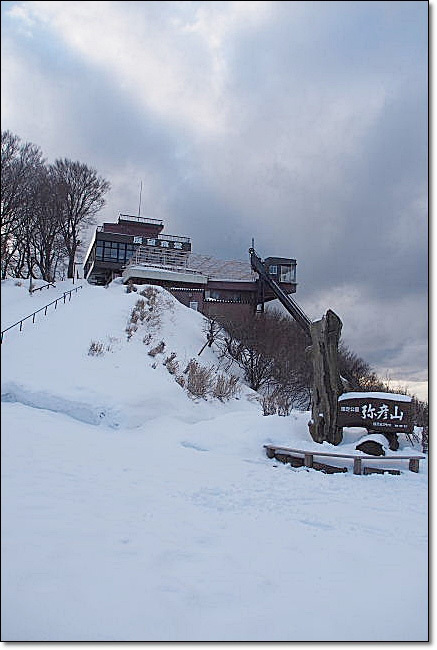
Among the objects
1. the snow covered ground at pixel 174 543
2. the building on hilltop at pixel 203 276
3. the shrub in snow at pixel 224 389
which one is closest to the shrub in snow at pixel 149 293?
the building on hilltop at pixel 203 276

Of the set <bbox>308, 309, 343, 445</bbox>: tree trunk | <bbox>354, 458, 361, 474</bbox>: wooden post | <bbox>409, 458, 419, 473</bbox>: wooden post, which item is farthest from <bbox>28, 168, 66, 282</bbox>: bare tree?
<bbox>409, 458, 419, 473</bbox>: wooden post

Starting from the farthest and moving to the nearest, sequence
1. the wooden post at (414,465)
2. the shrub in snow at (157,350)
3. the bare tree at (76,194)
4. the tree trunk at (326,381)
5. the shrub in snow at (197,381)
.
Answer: the shrub in snow at (157,350) < the shrub in snow at (197,381) < the tree trunk at (326,381) < the wooden post at (414,465) < the bare tree at (76,194)

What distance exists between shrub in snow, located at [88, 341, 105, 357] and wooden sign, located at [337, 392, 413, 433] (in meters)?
3.88

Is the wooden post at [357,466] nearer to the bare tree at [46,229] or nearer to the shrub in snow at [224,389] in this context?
the bare tree at [46,229]

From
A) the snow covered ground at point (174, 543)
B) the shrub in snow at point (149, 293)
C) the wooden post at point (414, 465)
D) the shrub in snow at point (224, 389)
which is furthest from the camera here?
the shrub in snow at point (149, 293)

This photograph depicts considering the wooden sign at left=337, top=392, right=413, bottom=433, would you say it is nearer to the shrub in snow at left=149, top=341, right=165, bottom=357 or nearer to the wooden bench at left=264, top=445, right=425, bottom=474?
the wooden bench at left=264, top=445, right=425, bottom=474

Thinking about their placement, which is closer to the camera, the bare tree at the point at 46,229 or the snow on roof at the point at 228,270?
the bare tree at the point at 46,229

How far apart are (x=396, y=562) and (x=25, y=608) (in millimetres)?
2173

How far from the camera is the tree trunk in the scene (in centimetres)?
716

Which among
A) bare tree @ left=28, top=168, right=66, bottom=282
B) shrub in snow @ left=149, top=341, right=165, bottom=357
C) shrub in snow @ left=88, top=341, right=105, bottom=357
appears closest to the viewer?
bare tree @ left=28, top=168, right=66, bottom=282

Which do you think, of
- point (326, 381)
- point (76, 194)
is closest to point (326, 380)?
point (326, 381)

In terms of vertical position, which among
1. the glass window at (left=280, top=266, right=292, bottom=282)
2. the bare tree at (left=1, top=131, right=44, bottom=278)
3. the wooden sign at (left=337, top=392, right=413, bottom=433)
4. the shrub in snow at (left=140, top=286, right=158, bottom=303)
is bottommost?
the wooden sign at (left=337, top=392, right=413, bottom=433)

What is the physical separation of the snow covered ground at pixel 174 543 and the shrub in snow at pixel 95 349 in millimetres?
2600

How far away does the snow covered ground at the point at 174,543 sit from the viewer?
1.71 m
